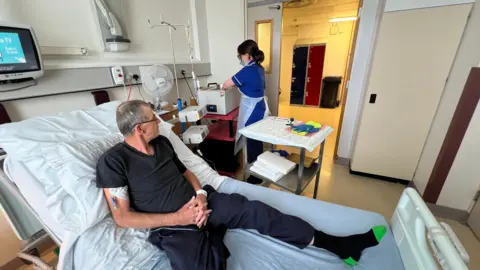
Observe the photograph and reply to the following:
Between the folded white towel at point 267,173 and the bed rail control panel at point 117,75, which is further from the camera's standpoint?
the bed rail control panel at point 117,75

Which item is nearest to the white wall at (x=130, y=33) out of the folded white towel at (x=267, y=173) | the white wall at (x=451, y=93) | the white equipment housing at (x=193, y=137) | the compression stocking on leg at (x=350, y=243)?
the white equipment housing at (x=193, y=137)

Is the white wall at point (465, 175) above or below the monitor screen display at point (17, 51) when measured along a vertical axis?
below

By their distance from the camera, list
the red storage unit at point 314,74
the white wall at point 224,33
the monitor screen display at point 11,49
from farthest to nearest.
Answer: the red storage unit at point 314,74 < the white wall at point 224,33 < the monitor screen display at point 11,49

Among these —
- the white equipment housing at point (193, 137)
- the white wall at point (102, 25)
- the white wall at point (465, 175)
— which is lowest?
Result: the white wall at point (465, 175)

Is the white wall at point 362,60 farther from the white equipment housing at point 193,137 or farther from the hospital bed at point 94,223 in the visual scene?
the white equipment housing at point 193,137

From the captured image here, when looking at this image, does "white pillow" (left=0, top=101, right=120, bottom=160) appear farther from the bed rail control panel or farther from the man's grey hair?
the bed rail control panel

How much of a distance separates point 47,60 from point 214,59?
2.00 meters

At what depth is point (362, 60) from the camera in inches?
89.5

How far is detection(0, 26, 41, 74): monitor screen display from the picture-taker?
111 cm

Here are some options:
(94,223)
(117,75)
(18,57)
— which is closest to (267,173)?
(94,223)

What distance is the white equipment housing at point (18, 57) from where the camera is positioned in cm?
112

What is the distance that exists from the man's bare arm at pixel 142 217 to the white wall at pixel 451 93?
2224mm

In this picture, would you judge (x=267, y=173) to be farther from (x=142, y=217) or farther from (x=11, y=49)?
(x=11, y=49)

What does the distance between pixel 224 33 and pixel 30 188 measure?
2.69 metres
